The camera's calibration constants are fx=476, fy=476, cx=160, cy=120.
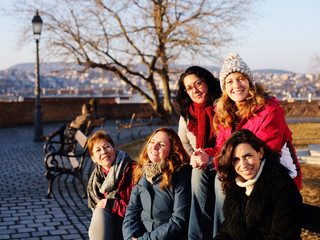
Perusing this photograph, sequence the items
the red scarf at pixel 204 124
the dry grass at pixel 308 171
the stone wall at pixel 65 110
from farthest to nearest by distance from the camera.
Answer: the stone wall at pixel 65 110 < the dry grass at pixel 308 171 < the red scarf at pixel 204 124

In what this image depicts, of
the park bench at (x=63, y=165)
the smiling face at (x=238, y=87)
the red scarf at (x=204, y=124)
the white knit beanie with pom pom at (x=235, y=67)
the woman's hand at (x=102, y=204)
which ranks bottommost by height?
the park bench at (x=63, y=165)

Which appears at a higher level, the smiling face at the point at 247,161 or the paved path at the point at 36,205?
the smiling face at the point at 247,161

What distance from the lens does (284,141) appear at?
306cm

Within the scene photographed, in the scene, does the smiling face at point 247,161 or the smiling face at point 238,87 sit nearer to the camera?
the smiling face at point 247,161

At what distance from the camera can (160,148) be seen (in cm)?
361

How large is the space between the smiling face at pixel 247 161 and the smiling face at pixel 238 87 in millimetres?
476

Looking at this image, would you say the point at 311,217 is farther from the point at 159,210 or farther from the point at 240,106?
the point at 159,210

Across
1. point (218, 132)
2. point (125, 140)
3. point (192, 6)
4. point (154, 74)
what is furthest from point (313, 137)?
point (218, 132)

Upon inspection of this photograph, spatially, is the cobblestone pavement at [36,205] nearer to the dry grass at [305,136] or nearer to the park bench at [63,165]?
the park bench at [63,165]

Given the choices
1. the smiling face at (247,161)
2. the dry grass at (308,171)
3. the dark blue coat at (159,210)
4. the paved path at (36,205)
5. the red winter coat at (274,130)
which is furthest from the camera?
the dry grass at (308,171)

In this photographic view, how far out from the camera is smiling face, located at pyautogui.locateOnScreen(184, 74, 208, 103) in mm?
3820

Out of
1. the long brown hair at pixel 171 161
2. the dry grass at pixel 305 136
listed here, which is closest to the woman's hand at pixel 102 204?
the long brown hair at pixel 171 161

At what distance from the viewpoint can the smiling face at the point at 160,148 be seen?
3600 mm

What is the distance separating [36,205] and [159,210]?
12.5ft
